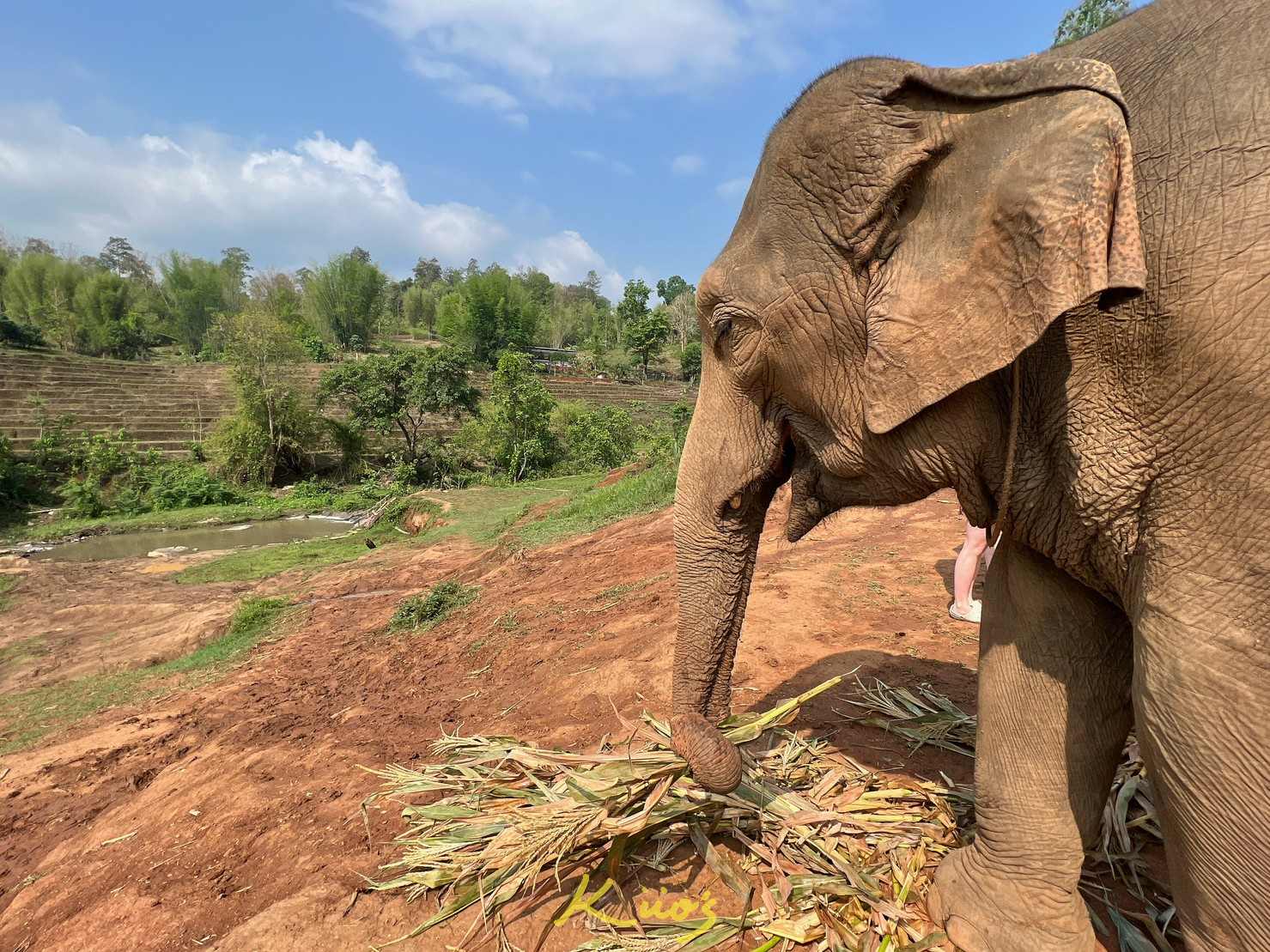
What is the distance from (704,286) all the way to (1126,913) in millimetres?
2312

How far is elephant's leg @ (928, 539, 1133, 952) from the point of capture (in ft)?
6.00

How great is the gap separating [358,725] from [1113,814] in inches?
177

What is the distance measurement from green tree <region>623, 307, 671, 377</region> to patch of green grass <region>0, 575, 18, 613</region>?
42892 mm

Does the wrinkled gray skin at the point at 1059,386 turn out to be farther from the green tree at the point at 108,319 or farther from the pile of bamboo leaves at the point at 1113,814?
the green tree at the point at 108,319

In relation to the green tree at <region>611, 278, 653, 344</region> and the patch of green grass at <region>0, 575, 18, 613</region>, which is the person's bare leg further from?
the green tree at <region>611, 278, 653, 344</region>

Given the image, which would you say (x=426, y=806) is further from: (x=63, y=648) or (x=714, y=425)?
(x=63, y=648)

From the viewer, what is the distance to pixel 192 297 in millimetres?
54688

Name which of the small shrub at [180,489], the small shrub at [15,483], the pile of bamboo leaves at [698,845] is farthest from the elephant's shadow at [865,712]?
the small shrub at [15,483]

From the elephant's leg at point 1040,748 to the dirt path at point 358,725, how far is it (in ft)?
2.78

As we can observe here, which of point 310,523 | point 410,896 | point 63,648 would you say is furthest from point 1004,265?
point 310,523

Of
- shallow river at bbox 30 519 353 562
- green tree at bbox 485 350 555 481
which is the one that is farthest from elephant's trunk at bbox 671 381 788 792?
green tree at bbox 485 350 555 481

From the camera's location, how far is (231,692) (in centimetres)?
666

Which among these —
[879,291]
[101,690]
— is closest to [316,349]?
[101,690]

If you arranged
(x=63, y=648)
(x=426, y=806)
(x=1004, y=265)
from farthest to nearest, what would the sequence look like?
(x=63, y=648) < (x=426, y=806) < (x=1004, y=265)
